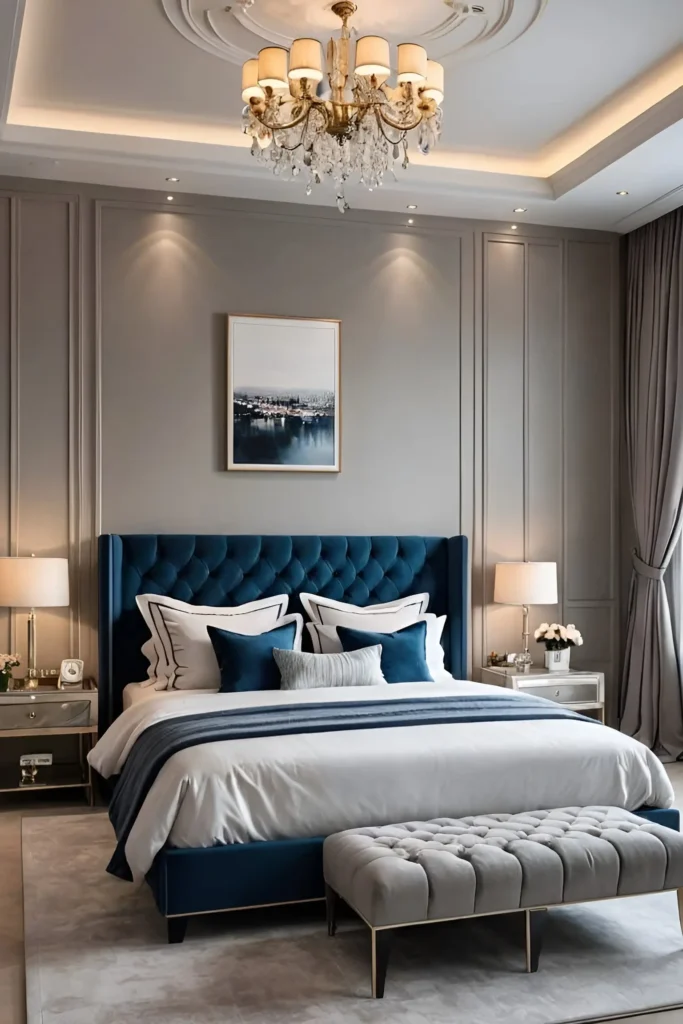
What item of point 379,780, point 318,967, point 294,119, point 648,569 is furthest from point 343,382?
point 318,967

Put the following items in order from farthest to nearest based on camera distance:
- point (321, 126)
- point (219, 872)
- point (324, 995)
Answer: point (321, 126), point (219, 872), point (324, 995)

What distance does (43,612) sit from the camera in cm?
522

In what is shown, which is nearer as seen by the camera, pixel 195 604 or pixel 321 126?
pixel 321 126

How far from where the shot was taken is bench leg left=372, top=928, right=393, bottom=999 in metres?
2.86

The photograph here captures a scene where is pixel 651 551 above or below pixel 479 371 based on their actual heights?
below

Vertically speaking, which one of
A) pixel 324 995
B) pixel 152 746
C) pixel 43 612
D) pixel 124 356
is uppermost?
pixel 124 356

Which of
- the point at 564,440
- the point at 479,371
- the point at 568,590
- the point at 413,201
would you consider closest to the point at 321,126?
the point at 413,201

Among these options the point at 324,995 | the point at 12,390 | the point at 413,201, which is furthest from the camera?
the point at 413,201

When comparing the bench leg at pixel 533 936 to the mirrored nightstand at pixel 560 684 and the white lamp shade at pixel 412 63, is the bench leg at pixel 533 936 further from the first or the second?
the white lamp shade at pixel 412 63

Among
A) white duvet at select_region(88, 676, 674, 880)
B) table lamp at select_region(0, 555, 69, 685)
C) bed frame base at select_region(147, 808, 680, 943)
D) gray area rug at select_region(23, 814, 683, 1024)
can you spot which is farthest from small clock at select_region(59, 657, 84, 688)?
bed frame base at select_region(147, 808, 680, 943)

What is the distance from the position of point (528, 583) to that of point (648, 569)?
826 mm

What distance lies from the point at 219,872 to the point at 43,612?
234 centimetres

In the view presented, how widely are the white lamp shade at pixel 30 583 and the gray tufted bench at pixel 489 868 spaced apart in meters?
2.21

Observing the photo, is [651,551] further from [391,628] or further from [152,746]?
[152,746]
